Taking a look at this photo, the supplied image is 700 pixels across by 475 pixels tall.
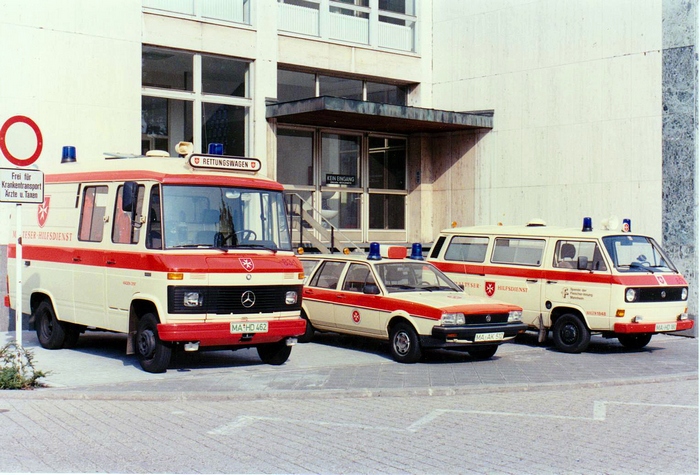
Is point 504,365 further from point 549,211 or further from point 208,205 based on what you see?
point 549,211

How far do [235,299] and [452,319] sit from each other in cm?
324

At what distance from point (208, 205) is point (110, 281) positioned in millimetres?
1897

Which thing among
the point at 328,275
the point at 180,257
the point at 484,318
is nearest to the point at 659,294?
the point at 484,318

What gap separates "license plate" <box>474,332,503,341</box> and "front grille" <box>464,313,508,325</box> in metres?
0.21

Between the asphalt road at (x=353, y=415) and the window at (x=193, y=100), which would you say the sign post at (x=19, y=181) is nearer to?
the asphalt road at (x=353, y=415)

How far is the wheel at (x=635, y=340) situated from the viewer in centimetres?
1642

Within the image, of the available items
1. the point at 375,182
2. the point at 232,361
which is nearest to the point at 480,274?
the point at 232,361

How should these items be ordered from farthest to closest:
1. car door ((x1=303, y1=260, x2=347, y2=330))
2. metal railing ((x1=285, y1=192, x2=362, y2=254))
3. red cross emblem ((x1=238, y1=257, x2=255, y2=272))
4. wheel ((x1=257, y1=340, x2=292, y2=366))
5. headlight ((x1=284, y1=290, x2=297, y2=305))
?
metal railing ((x1=285, y1=192, x2=362, y2=254))
car door ((x1=303, y1=260, x2=347, y2=330))
wheel ((x1=257, y1=340, x2=292, y2=366))
headlight ((x1=284, y1=290, x2=297, y2=305))
red cross emblem ((x1=238, y1=257, x2=255, y2=272))

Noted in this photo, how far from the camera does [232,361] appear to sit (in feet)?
45.7

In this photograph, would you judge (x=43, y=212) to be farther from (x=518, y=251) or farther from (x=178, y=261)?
(x=518, y=251)

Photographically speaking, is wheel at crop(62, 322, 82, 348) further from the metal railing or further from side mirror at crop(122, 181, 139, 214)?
the metal railing

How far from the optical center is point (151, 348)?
40.6 feet

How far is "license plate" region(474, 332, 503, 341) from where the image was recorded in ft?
45.0

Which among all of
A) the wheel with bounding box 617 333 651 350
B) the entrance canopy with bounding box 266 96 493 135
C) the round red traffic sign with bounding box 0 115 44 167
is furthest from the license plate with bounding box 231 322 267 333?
the entrance canopy with bounding box 266 96 493 135
